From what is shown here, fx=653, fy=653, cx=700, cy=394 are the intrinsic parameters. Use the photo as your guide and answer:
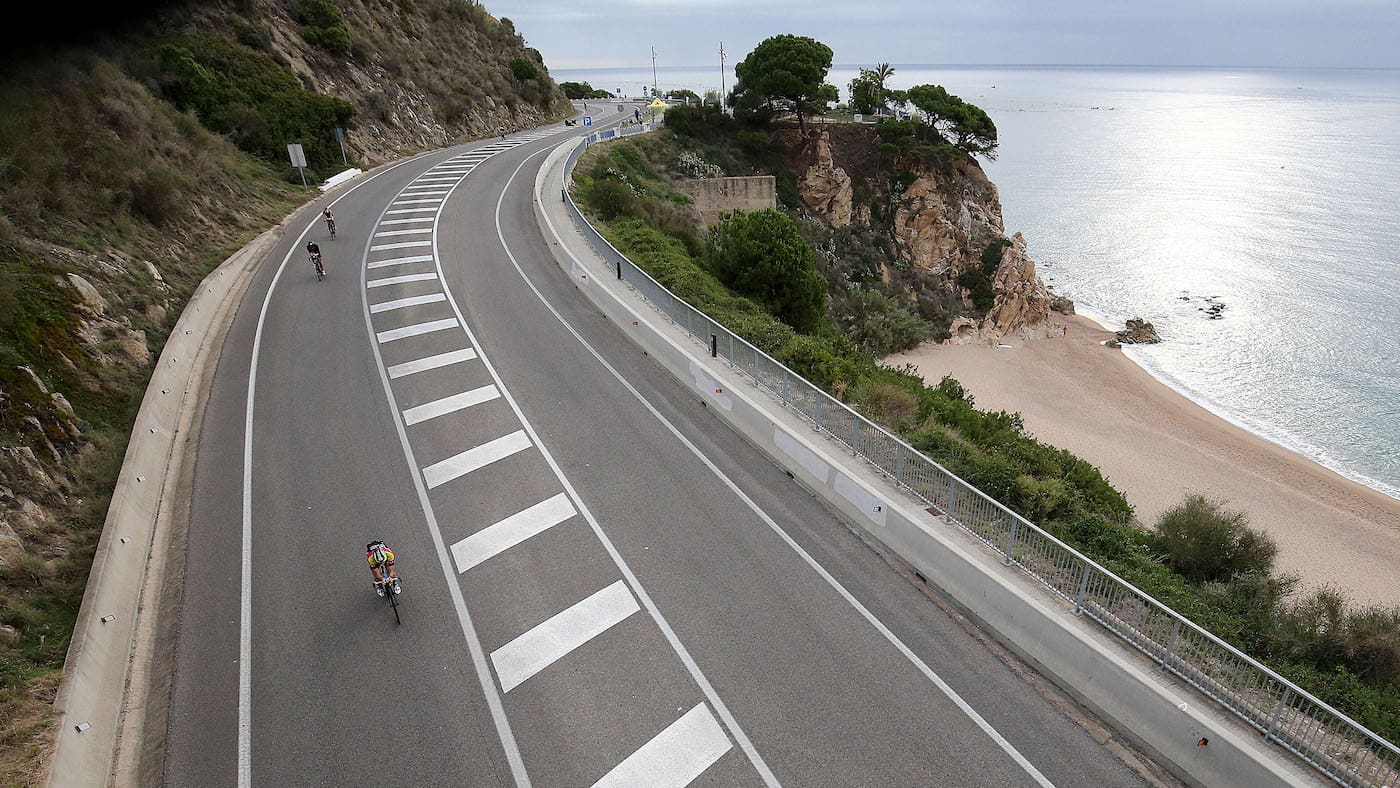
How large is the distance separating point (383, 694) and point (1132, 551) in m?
11.5

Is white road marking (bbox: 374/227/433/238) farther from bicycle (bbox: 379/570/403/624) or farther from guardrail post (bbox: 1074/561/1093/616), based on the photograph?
guardrail post (bbox: 1074/561/1093/616)

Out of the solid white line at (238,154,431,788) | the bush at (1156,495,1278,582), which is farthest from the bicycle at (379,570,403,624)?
the bush at (1156,495,1278,582)

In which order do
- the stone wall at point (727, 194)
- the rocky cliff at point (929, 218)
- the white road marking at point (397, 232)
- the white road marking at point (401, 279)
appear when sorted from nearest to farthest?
the white road marking at point (401, 279) < the white road marking at point (397, 232) < the stone wall at point (727, 194) < the rocky cliff at point (929, 218)

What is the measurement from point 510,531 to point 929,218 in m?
49.3

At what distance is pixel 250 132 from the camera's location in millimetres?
32594

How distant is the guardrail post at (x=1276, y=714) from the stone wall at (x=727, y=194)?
4347cm

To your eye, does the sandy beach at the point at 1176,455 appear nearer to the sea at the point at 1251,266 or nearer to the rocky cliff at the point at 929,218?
the sea at the point at 1251,266

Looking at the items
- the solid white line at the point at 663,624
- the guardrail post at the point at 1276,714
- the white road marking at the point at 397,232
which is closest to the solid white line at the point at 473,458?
the solid white line at the point at 663,624

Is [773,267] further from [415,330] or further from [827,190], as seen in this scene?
[827,190]

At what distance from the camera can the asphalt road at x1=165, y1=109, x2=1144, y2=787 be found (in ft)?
25.4

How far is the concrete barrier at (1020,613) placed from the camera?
24.2ft

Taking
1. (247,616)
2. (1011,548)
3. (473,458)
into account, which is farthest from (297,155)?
(1011,548)

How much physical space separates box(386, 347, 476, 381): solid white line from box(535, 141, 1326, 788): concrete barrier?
5.91m

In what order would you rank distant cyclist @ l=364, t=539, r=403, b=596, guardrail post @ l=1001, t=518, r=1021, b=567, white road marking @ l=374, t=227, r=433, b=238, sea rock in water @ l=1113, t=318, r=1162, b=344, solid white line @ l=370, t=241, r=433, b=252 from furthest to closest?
sea rock in water @ l=1113, t=318, r=1162, b=344, white road marking @ l=374, t=227, r=433, b=238, solid white line @ l=370, t=241, r=433, b=252, guardrail post @ l=1001, t=518, r=1021, b=567, distant cyclist @ l=364, t=539, r=403, b=596
